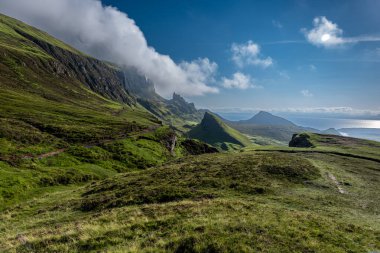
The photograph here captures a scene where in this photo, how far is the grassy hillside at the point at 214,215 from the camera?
16328 millimetres

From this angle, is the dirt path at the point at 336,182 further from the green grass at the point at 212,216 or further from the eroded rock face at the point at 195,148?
the eroded rock face at the point at 195,148

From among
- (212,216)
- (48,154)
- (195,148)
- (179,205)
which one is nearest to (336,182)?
(212,216)

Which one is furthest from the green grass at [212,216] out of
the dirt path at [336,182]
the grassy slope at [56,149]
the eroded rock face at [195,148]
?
the eroded rock face at [195,148]

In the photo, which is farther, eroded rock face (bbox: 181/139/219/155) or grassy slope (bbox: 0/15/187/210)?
eroded rock face (bbox: 181/139/219/155)

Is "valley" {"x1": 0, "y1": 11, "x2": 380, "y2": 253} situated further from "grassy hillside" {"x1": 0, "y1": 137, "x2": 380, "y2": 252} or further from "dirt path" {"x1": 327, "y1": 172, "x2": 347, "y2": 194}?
"dirt path" {"x1": 327, "y1": 172, "x2": 347, "y2": 194}

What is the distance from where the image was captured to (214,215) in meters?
21.9

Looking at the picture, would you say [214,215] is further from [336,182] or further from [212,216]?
[336,182]

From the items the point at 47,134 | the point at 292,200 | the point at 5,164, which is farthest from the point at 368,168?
the point at 47,134

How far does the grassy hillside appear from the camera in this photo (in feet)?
53.6

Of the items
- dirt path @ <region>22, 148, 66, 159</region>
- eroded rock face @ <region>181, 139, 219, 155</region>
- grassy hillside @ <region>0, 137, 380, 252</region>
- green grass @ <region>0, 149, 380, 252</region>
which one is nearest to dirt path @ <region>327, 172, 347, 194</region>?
grassy hillside @ <region>0, 137, 380, 252</region>

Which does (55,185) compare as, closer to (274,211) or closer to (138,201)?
(138,201)

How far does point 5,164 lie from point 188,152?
96956 millimetres

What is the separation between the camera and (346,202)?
29.9m

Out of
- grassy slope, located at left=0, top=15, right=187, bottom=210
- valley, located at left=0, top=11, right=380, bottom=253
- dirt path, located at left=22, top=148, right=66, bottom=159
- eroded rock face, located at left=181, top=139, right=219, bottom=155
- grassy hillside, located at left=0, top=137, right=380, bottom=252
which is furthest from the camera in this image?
eroded rock face, located at left=181, top=139, right=219, bottom=155
